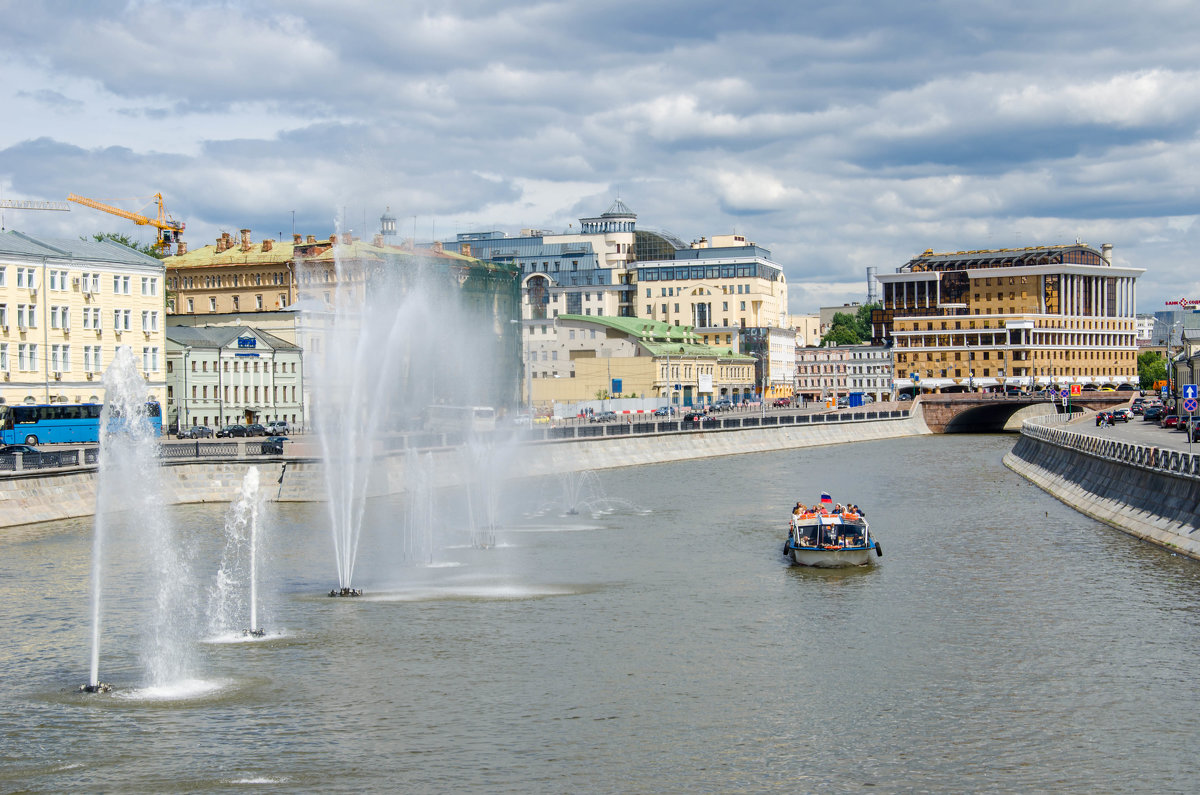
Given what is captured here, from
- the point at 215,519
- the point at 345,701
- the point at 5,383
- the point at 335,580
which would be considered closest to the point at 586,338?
the point at 5,383

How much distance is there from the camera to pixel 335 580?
44.1 metres

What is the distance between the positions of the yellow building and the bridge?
321ft

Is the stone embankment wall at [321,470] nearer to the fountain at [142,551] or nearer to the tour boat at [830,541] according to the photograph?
the fountain at [142,551]

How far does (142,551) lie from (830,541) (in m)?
25.6

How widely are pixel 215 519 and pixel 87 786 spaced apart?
4051 centimetres

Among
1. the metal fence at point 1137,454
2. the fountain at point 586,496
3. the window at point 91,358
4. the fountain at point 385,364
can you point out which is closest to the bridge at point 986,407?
the fountain at point 385,364

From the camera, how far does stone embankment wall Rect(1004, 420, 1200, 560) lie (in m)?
49.2

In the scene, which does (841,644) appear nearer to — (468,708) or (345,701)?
(468,708)

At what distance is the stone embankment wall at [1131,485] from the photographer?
49188 mm

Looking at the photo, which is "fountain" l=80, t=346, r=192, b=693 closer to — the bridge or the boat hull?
the boat hull

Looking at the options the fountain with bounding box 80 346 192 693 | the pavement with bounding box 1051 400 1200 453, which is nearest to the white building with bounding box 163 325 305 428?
the fountain with bounding box 80 346 192 693

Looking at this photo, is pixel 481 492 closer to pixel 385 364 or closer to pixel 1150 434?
pixel 385 364

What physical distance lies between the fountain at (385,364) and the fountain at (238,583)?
285 centimetres

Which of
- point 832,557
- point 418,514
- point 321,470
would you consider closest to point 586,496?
point 321,470
